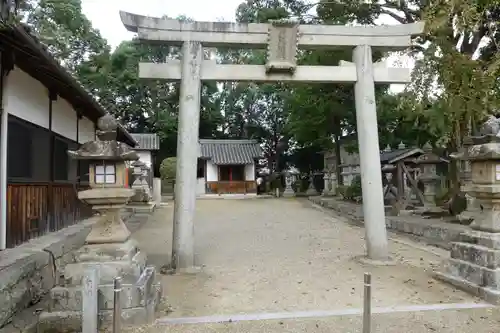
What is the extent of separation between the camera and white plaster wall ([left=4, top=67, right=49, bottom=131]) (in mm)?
6355

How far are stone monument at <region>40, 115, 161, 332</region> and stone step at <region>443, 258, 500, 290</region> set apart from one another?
4550mm

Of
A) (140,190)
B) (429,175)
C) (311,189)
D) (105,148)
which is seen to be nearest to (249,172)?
(311,189)

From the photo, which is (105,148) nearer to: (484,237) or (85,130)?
(484,237)

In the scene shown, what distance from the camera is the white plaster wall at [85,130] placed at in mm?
11304

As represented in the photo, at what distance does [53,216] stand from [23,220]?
1641 millimetres

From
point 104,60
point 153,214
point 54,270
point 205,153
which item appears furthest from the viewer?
point 205,153

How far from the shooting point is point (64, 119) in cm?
967

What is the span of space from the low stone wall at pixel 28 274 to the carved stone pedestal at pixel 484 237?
18.2ft

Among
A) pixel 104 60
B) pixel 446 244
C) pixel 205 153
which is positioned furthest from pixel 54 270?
pixel 205 153

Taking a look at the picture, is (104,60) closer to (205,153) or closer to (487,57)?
(205,153)

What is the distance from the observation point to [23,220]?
673 cm

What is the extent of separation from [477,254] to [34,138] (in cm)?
791

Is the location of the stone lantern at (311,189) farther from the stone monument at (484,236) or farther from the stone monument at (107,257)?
the stone monument at (107,257)

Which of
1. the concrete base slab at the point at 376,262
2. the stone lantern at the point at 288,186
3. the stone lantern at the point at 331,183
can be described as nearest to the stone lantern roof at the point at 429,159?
the concrete base slab at the point at 376,262
